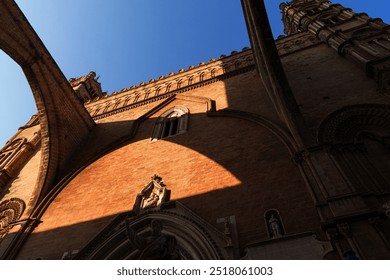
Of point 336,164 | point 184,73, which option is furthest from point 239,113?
point 184,73

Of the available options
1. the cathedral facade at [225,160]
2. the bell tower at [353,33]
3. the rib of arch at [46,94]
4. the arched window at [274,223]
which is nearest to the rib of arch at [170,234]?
the cathedral facade at [225,160]

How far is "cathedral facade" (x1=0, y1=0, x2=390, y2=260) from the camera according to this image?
504 cm

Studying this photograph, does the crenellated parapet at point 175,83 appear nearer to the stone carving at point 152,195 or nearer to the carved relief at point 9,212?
the carved relief at point 9,212

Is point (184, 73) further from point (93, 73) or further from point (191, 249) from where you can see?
→ point (93, 73)

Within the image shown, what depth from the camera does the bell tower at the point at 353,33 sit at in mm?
7414

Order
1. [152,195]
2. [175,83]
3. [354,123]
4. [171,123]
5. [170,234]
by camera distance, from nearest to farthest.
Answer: [170,234] < [354,123] < [152,195] < [171,123] < [175,83]

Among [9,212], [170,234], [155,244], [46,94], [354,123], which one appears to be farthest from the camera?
[46,94]

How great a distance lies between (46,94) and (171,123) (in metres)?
4.51

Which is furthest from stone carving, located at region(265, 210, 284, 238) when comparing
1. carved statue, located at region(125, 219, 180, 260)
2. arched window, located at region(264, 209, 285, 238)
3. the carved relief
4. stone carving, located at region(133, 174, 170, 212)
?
the carved relief

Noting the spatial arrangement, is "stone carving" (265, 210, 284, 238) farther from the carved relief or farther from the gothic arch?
the carved relief

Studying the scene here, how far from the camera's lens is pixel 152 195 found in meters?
7.11

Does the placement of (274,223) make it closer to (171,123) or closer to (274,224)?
(274,224)

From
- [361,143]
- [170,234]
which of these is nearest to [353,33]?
[361,143]
